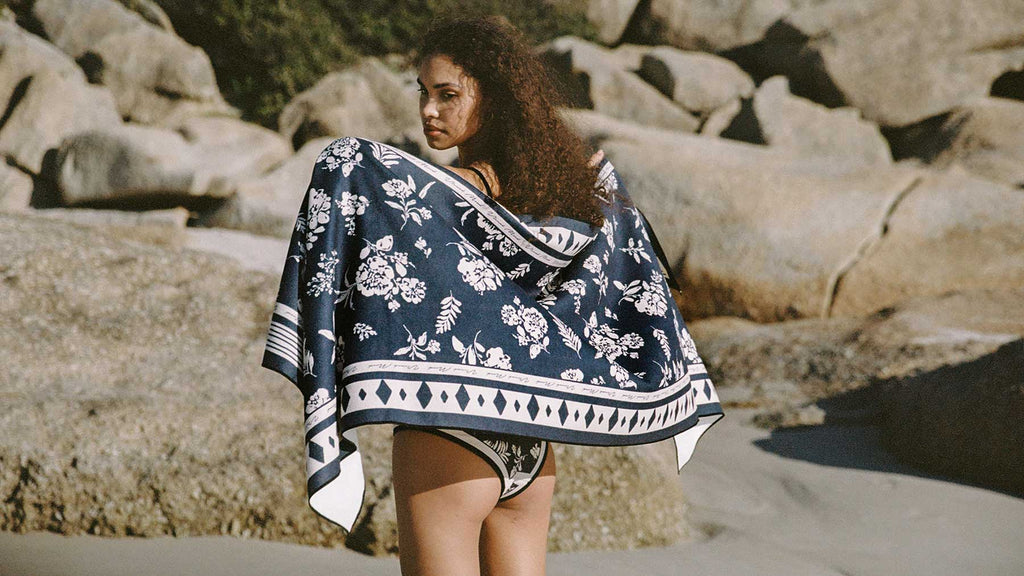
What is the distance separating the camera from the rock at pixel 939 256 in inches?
279

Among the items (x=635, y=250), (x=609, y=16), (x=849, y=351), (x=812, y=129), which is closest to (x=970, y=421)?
(x=849, y=351)

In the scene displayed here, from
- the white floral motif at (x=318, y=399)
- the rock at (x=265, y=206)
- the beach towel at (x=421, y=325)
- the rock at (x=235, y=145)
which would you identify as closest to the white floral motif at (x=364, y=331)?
the beach towel at (x=421, y=325)

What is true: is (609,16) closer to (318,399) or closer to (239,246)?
(239,246)

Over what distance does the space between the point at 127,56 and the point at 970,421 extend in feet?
35.8

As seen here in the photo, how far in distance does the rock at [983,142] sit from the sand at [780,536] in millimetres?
5272

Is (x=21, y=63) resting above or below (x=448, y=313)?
below

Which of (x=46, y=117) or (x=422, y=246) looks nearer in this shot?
→ (x=422, y=246)

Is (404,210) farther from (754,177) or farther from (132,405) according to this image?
(754,177)

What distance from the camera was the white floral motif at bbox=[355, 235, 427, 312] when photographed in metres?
1.65

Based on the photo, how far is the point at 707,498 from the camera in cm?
411

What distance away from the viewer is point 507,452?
70.0 inches

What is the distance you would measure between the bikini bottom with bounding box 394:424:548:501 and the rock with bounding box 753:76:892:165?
31.5 ft

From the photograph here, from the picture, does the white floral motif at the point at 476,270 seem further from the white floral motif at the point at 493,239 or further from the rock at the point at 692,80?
the rock at the point at 692,80

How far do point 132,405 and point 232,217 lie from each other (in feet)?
18.0
